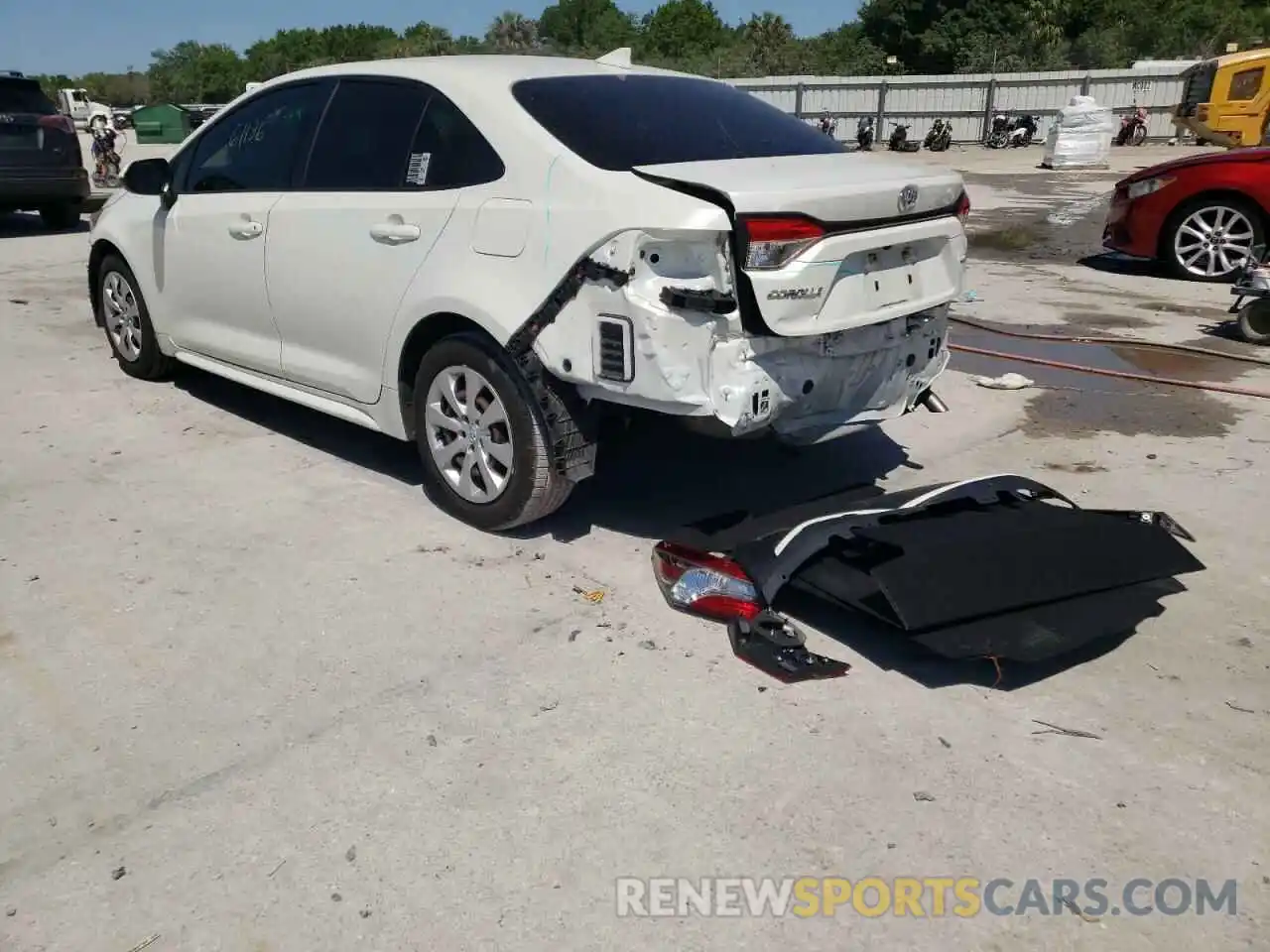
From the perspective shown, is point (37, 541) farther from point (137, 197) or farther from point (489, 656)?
point (137, 197)

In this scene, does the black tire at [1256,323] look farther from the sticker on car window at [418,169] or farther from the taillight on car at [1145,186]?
the sticker on car window at [418,169]

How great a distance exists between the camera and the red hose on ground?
20.5ft

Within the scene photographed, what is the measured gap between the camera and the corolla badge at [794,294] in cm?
345

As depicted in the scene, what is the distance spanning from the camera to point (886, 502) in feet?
13.1

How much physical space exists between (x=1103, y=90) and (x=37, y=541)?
120 feet

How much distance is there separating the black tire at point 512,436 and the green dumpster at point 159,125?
34764 millimetres

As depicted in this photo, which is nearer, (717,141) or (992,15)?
(717,141)

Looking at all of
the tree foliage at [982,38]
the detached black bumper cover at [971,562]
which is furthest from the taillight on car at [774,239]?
the tree foliage at [982,38]

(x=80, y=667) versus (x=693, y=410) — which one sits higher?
Answer: (x=693, y=410)

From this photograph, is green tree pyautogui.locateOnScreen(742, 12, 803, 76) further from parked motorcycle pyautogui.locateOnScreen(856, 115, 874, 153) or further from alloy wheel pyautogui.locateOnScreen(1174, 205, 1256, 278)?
alloy wheel pyautogui.locateOnScreen(1174, 205, 1256, 278)

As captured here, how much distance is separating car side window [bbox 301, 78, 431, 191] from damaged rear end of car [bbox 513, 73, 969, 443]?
56 cm

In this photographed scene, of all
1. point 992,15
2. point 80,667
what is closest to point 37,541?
point 80,667

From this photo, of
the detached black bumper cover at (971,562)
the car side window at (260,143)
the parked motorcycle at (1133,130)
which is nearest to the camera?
the detached black bumper cover at (971,562)

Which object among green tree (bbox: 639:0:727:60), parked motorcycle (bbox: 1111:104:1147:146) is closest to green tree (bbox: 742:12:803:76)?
green tree (bbox: 639:0:727:60)
